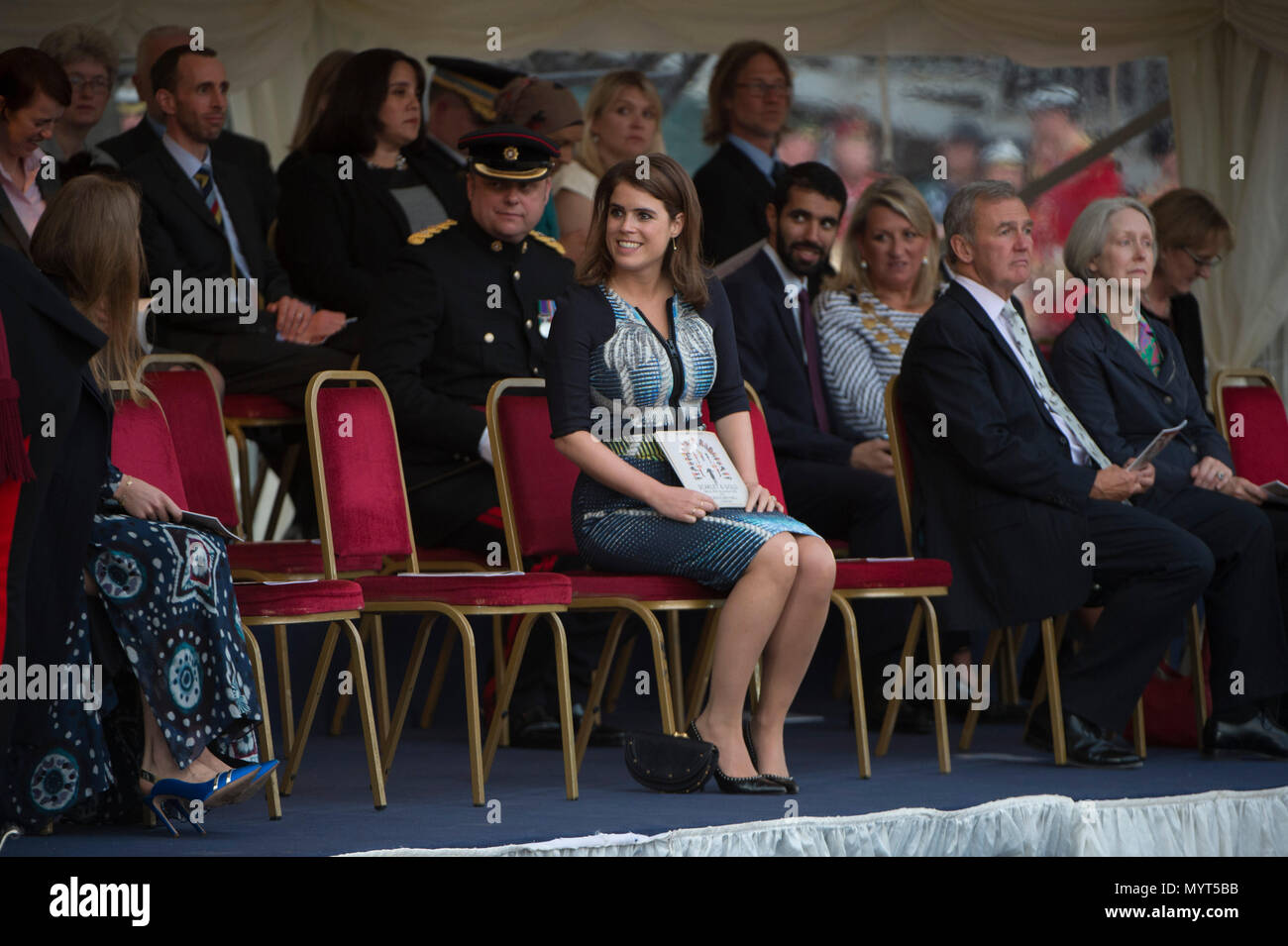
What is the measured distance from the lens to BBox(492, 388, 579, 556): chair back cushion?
4160mm

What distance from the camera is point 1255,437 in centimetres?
523

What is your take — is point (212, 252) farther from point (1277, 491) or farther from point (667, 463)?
point (1277, 491)

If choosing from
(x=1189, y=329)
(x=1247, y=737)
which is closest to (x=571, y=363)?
(x=1247, y=737)

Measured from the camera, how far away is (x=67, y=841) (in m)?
3.24

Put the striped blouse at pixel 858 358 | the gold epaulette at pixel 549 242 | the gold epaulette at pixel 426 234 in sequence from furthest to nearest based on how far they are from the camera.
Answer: the striped blouse at pixel 858 358, the gold epaulette at pixel 549 242, the gold epaulette at pixel 426 234

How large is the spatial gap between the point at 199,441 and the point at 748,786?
144 centimetres

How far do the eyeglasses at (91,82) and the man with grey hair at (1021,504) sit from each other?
2.61 meters

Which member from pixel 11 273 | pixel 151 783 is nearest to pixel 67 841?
pixel 151 783

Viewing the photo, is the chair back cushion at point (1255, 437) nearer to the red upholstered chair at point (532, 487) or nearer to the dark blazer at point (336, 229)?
the red upholstered chair at point (532, 487)

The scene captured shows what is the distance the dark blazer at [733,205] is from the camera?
19.7 ft

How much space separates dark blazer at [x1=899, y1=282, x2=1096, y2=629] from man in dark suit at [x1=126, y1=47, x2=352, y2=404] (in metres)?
1.61

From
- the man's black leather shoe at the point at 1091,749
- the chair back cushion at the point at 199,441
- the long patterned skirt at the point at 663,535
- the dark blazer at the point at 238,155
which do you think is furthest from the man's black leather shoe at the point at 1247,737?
the dark blazer at the point at 238,155
